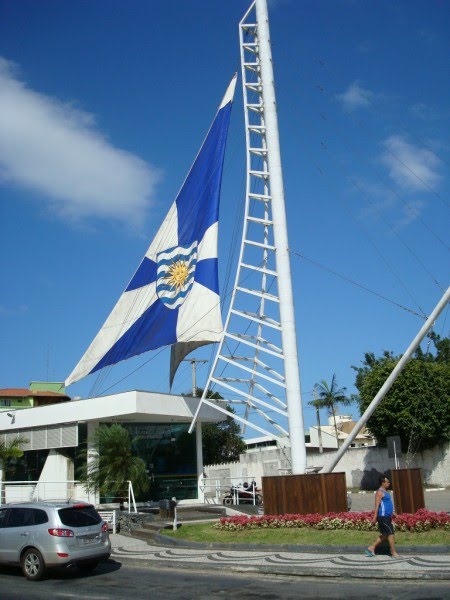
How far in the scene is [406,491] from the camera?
18.5 metres

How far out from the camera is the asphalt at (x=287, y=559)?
42.5 ft

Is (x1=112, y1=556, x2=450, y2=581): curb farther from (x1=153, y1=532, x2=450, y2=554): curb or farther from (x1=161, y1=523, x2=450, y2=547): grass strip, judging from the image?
(x1=161, y1=523, x2=450, y2=547): grass strip

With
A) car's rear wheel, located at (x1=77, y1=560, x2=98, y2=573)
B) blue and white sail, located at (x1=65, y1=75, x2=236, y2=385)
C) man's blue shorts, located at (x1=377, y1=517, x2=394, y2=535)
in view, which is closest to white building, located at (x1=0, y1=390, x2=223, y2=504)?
blue and white sail, located at (x1=65, y1=75, x2=236, y2=385)

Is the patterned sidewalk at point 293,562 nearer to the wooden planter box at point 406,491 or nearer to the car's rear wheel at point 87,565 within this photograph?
the car's rear wheel at point 87,565

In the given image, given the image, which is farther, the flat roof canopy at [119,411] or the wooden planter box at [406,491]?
the flat roof canopy at [119,411]

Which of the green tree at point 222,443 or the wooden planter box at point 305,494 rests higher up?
the green tree at point 222,443

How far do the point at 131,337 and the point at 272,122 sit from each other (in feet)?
35.9

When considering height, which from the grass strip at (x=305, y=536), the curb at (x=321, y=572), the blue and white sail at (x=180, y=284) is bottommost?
the curb at (x=321, y=572)

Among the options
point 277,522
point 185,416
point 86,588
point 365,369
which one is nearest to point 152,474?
point 185,416

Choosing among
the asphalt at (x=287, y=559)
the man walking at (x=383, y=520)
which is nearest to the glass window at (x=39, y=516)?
the asphalt at (x=287, y=559)

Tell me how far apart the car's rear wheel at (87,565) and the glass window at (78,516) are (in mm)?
776

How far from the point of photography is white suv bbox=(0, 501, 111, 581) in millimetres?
14414

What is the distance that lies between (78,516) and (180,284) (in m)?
15.4

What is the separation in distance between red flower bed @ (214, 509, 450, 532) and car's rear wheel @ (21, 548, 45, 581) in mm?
6460
